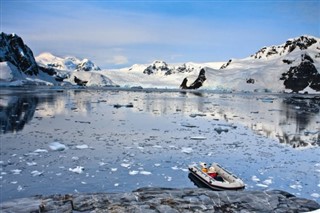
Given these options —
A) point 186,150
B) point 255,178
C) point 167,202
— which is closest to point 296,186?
point 255,178

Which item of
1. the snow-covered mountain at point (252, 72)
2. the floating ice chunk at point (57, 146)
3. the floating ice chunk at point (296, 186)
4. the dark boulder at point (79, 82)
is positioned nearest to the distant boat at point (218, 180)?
the floating ice chunk at point (296, 186)

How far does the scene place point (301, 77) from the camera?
14375 centimetres

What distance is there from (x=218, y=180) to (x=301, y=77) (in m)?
144

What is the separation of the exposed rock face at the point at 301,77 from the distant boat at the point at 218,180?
5473 inches

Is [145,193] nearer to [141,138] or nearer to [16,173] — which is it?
[16,173]

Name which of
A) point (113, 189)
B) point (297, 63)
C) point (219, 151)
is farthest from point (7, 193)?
point (297, 63)

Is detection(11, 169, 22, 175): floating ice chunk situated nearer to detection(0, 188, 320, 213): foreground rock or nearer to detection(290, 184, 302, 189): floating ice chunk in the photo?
detection(0, 188, 320, 213): foreground rock

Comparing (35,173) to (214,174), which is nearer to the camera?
(35,173)

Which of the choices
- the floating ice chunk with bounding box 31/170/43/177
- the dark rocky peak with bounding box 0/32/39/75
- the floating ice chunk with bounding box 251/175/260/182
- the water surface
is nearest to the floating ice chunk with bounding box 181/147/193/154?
the water surface

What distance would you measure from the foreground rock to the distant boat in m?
1.63

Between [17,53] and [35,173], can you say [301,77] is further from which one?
[17,53]

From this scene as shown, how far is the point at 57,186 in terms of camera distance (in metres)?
11.5

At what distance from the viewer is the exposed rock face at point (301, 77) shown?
142125 millimetres

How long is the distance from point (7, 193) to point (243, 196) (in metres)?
7.43
